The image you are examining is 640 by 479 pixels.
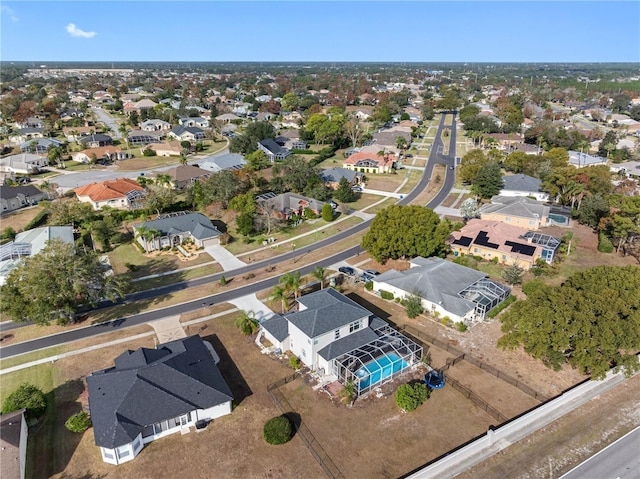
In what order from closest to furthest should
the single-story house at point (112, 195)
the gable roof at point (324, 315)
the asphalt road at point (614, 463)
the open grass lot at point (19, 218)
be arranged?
the asphalt road at point (614, 463), the gable roof at point (324, 315), the open grass lot at point (19, 218), the single-story house at point (112, 195)

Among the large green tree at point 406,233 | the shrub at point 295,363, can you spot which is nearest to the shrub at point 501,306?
the large green tree at point 406,233

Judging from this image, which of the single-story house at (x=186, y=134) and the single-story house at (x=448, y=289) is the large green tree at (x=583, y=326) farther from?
the single-story house at (x=186, y=134)

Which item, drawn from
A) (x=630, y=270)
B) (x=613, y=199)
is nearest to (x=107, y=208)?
(x=630, y=270)

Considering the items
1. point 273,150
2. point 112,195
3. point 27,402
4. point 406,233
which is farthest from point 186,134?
point 27,402

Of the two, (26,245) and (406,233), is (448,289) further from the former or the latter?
(26,245)

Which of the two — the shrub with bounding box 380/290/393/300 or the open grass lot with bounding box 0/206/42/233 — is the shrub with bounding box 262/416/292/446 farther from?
the open grass lot with bounding box 0/206/42/233

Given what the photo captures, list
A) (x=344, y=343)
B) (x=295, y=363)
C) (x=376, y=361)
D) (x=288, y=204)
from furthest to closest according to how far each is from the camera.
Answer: (x=288, y=204)
(x=295, y=363)
(x=344, y=343)
(x=376, y=361)

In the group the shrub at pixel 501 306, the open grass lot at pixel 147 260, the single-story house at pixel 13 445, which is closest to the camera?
the single-story house at pixel 13 445
